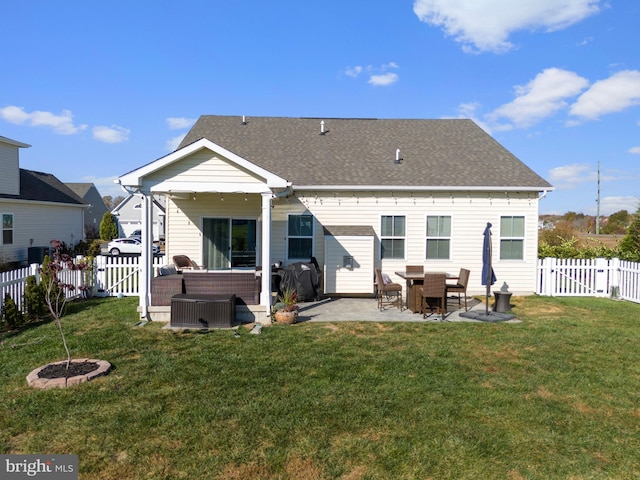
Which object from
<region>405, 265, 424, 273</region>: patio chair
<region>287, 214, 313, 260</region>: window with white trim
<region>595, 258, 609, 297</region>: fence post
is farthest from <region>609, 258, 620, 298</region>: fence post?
<region>287, 214, 313, 260</region>: window with white trim

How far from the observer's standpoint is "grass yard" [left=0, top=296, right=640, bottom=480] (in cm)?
360

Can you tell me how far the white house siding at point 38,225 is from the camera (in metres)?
19.5

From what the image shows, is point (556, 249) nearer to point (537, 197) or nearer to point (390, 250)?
point (537, 197)

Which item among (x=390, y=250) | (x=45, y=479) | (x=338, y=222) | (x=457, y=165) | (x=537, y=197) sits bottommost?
(x=45, y=479)

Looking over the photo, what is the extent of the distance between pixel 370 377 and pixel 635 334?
6193 millimetres

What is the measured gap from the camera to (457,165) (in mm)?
13320

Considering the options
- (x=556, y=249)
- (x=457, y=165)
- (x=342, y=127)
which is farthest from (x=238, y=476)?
(x=556, y=249)

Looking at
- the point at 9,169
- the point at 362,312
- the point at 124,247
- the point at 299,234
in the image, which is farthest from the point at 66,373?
the point at 124,247

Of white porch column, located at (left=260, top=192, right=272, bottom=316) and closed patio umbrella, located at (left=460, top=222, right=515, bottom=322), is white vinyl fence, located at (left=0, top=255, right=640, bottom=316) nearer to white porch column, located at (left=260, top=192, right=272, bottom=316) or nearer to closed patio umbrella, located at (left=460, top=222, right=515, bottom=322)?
closed patio umbrella, located at (left=460, top=222, right=515, bottom=322)

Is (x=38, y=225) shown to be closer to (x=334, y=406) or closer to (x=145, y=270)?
(x=145, y=270)

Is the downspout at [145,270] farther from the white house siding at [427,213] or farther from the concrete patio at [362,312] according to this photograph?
the white house siding at [427,213]

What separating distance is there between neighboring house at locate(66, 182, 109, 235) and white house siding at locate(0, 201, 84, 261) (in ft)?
51.7

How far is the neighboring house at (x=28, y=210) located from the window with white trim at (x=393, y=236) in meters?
17.7

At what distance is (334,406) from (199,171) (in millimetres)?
6152
